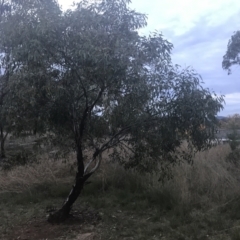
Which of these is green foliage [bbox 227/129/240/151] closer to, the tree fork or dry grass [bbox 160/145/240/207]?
dry grass [bbox 160/145/240/207]

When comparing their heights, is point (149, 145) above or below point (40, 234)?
above

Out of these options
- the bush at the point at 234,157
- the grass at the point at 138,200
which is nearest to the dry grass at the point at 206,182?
the grass at the point at 138,200

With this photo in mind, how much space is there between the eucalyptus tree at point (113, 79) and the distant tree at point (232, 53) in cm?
1621

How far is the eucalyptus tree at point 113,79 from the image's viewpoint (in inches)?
Answer: 283

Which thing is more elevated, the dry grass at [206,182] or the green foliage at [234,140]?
the green foliage at [234,140]

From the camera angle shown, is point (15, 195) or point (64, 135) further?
point (15, 195)

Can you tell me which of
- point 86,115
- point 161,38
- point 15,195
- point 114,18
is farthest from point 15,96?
point 15,195

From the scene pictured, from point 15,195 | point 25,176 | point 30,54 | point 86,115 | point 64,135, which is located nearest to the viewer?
point 30,54

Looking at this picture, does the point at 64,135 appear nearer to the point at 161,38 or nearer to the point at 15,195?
the point at 161,38

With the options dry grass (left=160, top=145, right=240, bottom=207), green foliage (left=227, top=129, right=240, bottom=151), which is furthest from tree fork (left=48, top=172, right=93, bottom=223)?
green foliage (left=227, top=129, right=240, bottom=151)

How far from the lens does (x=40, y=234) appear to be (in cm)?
827

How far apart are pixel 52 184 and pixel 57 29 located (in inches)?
251

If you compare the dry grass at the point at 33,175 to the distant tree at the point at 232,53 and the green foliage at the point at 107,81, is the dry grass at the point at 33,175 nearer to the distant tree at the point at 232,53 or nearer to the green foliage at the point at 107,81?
the green foliage at the point at 107,81

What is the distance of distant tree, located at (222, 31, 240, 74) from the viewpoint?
23031mm
